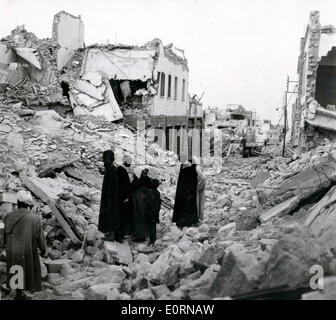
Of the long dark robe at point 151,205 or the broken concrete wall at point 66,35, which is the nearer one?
the long dark robe at point 151,205

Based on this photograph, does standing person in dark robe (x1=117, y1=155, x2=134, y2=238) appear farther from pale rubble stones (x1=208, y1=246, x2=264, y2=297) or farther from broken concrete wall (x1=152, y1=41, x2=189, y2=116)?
broken concrete wall (x1=152, y1=41, x2=189, y2=116)

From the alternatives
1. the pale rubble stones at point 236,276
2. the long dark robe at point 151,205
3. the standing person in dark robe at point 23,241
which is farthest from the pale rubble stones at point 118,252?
the pale rubble stones at point 236,276

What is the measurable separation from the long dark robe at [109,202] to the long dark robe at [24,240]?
1.70 m

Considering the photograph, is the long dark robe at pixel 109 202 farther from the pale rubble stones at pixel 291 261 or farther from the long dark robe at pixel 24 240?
the pale rubble stones at pixel 291 261

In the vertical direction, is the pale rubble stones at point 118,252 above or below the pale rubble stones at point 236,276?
below

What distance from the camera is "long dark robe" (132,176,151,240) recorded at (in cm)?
652

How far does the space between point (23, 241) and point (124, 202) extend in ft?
7.24

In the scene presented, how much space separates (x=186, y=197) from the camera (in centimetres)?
729

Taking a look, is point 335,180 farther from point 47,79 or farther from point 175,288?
point 47,79

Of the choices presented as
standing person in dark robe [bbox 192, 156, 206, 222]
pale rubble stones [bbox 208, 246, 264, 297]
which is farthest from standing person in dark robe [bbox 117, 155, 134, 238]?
pale rubble stones [bbox 208, 246, 264, 297]

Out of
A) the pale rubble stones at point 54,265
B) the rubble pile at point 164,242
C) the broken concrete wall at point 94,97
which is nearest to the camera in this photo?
the rubble pile at point 164,242

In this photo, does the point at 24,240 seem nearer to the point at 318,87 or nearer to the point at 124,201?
the point at 124,201

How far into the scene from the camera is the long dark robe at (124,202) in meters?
6.49

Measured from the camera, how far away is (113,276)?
208 inches
